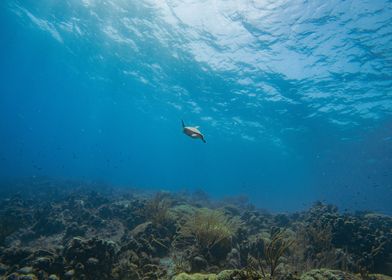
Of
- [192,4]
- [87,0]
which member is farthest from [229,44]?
[87,0]

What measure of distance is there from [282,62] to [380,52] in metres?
7.10

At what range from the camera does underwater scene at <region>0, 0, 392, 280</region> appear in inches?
243

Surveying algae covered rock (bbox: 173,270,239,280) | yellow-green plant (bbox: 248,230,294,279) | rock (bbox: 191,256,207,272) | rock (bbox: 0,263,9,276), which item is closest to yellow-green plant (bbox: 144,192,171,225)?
rock (bbox: 191,256,207,272)

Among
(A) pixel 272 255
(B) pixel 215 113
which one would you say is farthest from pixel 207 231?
(B) pixel 215 113

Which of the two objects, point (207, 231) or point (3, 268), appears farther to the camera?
point (207, 231)

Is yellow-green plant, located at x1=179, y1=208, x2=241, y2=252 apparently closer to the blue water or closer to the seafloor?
the seafloor

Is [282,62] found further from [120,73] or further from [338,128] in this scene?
[120,73]

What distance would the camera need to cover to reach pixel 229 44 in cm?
2241

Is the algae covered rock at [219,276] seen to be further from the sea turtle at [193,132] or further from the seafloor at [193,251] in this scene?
the sea turtle at [193,132]

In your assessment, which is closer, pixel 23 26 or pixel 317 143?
pixel 23 26

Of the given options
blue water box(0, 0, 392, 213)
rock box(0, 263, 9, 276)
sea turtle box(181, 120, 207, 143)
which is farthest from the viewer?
blue water box(0, 0, 392, 213)

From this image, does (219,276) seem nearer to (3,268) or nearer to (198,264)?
(198,264)

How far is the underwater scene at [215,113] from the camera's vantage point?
6.18 meters

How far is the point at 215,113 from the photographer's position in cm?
4144
